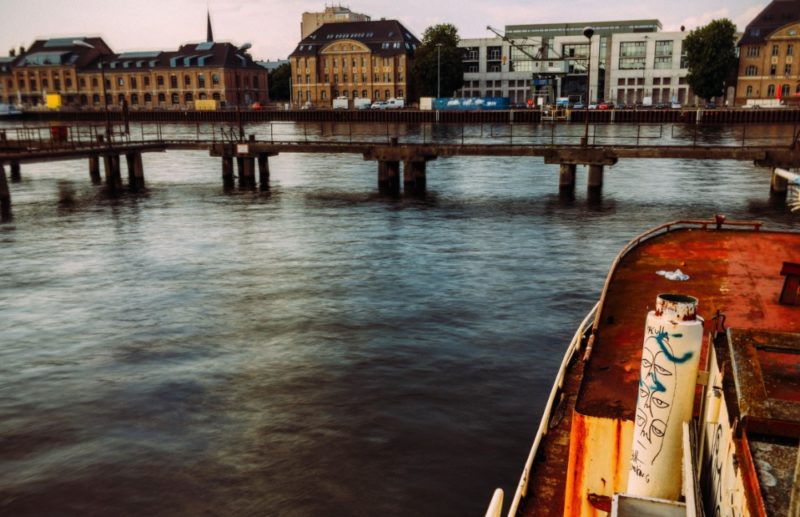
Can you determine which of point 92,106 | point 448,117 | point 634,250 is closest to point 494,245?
point 634,250

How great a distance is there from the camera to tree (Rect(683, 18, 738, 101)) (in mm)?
125750

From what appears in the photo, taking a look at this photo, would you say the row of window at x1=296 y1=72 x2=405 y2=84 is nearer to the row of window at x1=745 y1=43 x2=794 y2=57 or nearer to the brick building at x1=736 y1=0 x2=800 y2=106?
the brick building at x1=736 y1=0 x2=800 y2=106

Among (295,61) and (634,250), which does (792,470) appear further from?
(295,61)

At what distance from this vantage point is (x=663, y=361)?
535cm

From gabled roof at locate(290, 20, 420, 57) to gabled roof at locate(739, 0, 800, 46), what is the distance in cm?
7021

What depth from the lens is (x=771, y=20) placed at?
5290 inches

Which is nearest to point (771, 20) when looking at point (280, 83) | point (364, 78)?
point (364, 78)

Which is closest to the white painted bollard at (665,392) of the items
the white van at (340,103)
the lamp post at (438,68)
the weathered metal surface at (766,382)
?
the weathered metal surface at (766,382)

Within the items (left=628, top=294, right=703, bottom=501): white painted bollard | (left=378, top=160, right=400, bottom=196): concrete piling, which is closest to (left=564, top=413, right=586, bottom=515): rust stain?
(left=628, top=294, right=703, bottom=501): white painted bollard

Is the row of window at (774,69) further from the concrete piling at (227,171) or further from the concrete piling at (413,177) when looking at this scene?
the concrete piling at (227,171)

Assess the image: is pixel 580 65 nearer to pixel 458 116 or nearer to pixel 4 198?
pixel 458 116

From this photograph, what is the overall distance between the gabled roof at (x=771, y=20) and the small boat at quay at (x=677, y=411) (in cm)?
14153

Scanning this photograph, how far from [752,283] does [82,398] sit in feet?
45.1

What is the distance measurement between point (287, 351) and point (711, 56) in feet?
428
